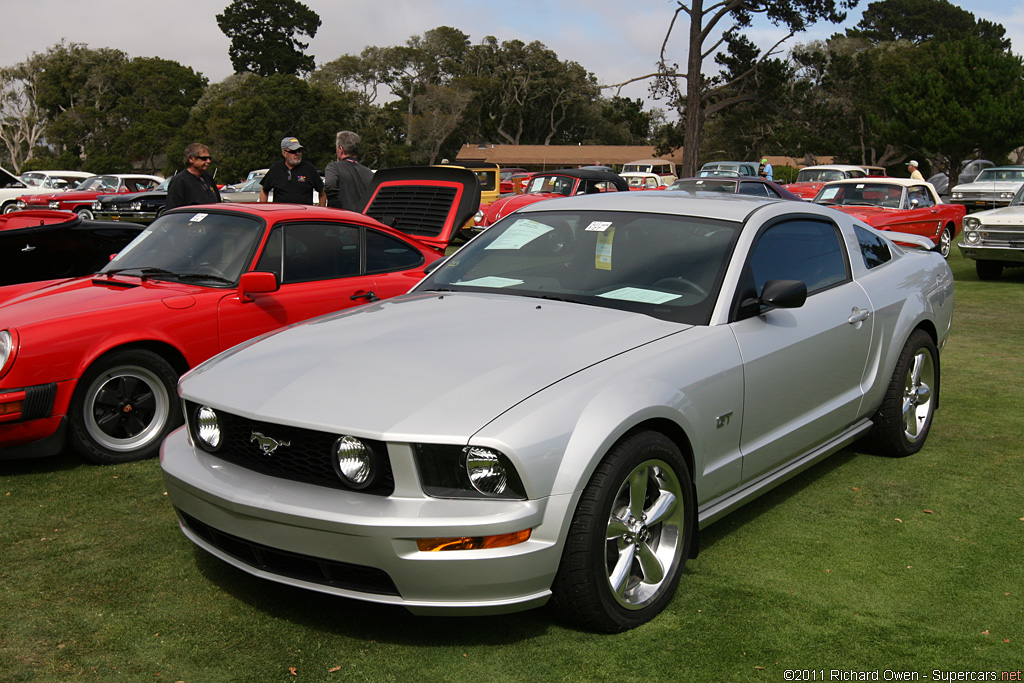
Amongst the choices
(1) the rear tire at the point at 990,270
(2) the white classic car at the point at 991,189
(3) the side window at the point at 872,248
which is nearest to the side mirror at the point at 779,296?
(3) the side window at the point at 872,248

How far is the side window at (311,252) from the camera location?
5941mm

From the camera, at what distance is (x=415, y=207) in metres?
8.11

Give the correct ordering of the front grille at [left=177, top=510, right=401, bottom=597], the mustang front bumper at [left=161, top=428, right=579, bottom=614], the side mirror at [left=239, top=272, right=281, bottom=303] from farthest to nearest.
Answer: the side mirror at [left=239, top=272, right=281, bottom=303], the front grille at [left=177, top=510, right=401, bottom=597], the mustang front bumper at [left=161, top=428, right=579, bottom=614]

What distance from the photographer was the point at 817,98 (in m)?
62.3

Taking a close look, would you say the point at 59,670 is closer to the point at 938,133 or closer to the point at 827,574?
the point at 827,574

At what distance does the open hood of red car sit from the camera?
790cm

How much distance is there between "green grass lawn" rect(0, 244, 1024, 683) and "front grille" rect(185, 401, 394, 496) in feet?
1.86

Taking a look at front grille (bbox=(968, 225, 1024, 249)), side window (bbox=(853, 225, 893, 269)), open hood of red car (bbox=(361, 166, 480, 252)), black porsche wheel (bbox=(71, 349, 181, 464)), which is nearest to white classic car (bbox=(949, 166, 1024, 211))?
front grille (bbox=(968, 225, 1024, 249))

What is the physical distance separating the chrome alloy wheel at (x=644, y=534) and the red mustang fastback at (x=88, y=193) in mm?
21585

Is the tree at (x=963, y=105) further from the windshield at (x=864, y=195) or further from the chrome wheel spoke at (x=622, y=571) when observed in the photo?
the chrome wheel spoke at (x=622, y=571)

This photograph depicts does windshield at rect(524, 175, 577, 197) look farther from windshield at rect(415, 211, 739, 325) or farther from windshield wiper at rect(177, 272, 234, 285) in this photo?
windshield at rect(415, 211, 739, 325)

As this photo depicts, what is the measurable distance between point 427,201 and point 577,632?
5418 mm

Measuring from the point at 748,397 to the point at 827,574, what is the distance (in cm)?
78

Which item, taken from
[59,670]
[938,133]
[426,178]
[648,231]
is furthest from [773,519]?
[938,133]
